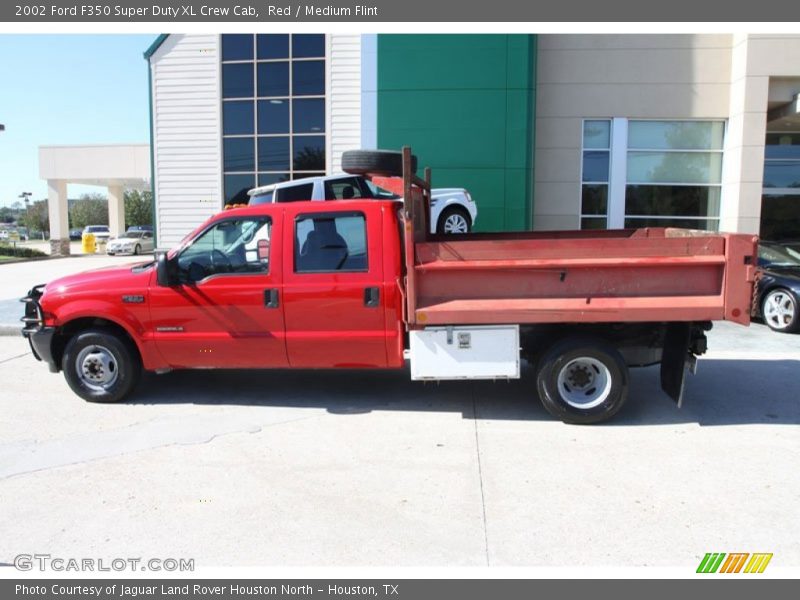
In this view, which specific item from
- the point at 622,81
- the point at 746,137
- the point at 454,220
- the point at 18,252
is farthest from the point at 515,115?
the point at 18,252

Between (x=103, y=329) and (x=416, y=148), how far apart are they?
1041cm

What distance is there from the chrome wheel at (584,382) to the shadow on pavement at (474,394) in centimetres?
32

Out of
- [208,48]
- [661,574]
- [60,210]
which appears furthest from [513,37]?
[60,210]

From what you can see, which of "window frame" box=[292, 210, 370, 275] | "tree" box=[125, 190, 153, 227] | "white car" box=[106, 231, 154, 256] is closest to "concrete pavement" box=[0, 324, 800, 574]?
"window frame" box=[292, 210, 370, 275]

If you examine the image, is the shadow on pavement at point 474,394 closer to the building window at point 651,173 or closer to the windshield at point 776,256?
the windshield at point 776,256

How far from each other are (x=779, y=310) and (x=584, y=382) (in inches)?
228

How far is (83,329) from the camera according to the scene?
635cm

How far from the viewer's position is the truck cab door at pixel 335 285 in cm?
576

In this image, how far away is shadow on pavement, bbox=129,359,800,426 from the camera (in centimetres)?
605

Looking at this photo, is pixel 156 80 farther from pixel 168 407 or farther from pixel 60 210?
pixel 60 210

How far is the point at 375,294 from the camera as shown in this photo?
18.8ft

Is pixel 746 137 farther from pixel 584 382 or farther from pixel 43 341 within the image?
pixel 43 341

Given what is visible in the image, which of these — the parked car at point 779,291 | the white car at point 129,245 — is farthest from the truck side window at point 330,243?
the white car at point 129,245

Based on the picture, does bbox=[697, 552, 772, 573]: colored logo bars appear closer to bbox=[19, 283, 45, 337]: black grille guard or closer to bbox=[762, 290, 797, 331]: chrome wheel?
bbox=[19, 283, 45, 337]: black grille guard
